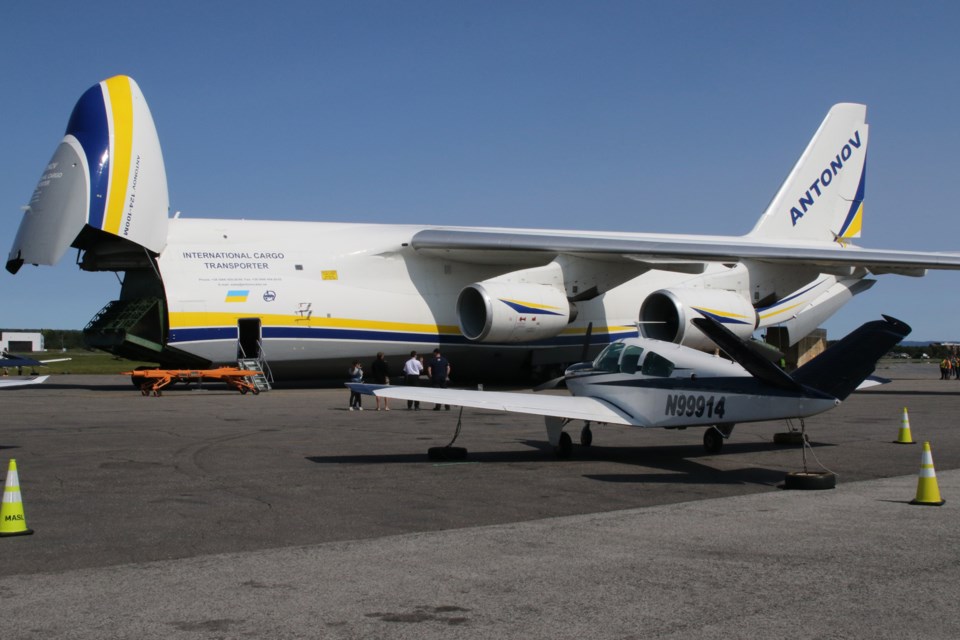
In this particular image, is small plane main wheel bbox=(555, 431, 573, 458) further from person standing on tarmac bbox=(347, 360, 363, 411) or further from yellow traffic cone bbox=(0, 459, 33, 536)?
person standing on tarmac bbox=(347, 360, 363, 411)

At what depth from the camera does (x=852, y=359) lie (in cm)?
1178

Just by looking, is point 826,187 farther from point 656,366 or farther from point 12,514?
point 12,514

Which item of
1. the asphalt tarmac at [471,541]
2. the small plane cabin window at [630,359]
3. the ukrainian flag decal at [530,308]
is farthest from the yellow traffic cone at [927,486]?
the ukrainian flag decal at [530,308]

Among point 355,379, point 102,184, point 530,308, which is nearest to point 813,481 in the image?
point 355,379

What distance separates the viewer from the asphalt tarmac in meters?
5.71

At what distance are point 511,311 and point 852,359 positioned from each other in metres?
15.1

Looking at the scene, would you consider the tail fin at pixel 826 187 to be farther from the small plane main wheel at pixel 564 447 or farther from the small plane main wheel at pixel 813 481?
the small plane main wheel at pixel 813 481

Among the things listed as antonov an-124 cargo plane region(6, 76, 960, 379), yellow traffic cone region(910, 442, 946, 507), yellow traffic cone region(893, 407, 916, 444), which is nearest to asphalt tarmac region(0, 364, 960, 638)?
yellow traffic cone region(910, 442, 946, 507)

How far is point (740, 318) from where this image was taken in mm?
28000

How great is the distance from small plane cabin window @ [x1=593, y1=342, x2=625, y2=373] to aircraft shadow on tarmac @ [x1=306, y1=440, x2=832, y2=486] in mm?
1220

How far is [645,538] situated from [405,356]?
784 inches

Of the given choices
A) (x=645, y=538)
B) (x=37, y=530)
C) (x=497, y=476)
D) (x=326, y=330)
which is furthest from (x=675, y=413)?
(x=326, y=330)

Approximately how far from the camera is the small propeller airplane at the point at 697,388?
38.4 feet

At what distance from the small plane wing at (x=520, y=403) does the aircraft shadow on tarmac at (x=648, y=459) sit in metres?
0.79
